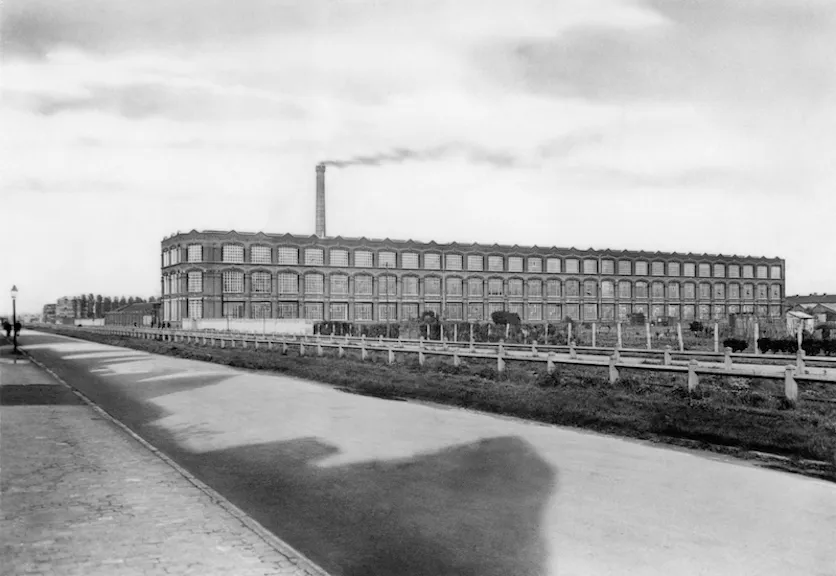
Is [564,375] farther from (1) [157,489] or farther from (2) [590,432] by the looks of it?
(1) [157,489]

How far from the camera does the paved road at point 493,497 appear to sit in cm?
629

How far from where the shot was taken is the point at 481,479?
30.0 ft

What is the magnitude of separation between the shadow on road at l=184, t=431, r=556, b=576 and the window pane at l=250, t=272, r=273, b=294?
64986 mm

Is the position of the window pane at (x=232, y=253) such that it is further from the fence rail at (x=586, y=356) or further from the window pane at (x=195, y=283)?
the fence rail at (x=586, y=356)

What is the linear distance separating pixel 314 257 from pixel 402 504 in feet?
233

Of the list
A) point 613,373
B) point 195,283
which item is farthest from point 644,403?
point 195,283

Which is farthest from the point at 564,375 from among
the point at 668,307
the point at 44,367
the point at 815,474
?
the point at 668,307

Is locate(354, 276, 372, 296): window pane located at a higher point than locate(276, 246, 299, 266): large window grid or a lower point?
lower

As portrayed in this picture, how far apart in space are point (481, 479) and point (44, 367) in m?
25.3

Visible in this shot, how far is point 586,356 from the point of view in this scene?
30.1 metres

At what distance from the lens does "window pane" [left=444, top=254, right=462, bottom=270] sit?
82.6 metres

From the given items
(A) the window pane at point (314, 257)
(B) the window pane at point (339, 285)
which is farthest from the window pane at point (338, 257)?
(B) the window pane at point (339, 285)

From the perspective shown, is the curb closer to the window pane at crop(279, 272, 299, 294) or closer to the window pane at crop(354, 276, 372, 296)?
the window pane at crop(279, 272, 299, 294)

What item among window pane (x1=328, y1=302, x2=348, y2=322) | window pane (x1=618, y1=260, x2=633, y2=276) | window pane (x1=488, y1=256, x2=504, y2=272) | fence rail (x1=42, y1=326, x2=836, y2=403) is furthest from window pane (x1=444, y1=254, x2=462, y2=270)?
fence rail (x1=42, y1=326, x2=836, y2=403)
